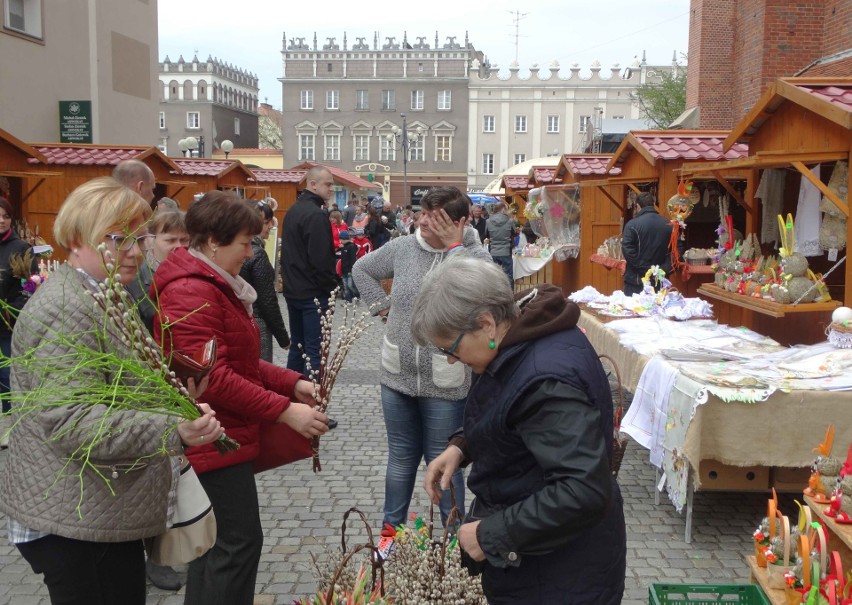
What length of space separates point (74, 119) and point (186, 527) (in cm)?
1701

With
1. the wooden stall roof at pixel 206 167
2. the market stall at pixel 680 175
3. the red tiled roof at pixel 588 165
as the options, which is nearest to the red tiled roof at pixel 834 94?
the market stall at pixel 680 175

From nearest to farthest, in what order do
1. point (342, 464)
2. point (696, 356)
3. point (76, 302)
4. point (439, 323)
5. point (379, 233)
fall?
1. point (439, 323)
2. point (76, 302)
3. point (696, 356)
4. point (342, 464)
5. point (379, 233)

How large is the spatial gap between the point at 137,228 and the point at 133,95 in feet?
66.6

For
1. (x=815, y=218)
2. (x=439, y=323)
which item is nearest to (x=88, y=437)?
(x=439, y=323)

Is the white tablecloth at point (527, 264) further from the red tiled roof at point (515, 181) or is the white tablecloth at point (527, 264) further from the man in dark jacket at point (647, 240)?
the man in dark jacket at point (647, 240)

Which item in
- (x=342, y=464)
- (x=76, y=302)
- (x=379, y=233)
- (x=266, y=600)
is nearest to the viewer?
(x=76, y=302)

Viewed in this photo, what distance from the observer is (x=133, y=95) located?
20.8 metres

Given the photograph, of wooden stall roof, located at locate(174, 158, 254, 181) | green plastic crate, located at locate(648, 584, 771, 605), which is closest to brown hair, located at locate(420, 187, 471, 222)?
green plastic crate, located at locate(648, 584, 771, 605)

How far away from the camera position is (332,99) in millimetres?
65938

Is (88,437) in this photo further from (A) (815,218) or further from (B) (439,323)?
(A) (815,218)

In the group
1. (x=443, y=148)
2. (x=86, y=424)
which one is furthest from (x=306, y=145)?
(x=86, y=424)

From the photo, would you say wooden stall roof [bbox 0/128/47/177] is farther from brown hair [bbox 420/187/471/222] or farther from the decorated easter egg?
the decorated easter egg

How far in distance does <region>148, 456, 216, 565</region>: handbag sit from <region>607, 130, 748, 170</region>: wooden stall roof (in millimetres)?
8481

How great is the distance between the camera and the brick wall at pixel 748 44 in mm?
15320
